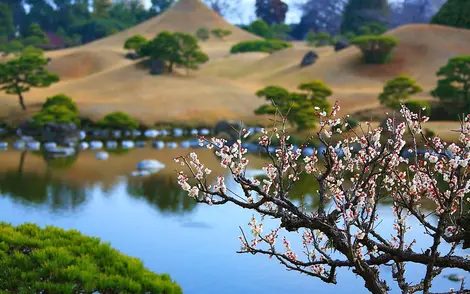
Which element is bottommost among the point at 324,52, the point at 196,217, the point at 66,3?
the point at 196,217

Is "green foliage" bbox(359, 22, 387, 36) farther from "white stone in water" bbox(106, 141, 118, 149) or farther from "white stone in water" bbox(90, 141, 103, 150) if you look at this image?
"white stone in water" bbox(90, 141, 103, 150)

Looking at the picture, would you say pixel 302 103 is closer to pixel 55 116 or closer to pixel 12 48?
pixel 55 116

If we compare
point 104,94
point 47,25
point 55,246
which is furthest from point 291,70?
point 55,246

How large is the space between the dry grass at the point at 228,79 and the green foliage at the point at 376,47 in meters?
0.52

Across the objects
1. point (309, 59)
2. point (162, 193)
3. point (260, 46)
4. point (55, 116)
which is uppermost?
point (260, 46)

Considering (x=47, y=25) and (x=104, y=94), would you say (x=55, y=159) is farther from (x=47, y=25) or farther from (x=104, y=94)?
(x=47, y=25)

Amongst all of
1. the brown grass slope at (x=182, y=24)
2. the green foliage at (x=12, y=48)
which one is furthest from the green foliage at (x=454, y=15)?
the green foliage at (x=12, y=48)

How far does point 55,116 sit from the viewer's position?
26.2m

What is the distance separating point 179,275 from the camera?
916cm

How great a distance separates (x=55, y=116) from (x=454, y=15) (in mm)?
26747

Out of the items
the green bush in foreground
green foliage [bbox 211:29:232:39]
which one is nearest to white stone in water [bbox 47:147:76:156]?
the green bush in foreground

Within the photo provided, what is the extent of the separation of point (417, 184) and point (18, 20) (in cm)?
6160

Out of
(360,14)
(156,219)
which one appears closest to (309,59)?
(360,14)

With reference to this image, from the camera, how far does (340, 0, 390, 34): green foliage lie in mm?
50500
